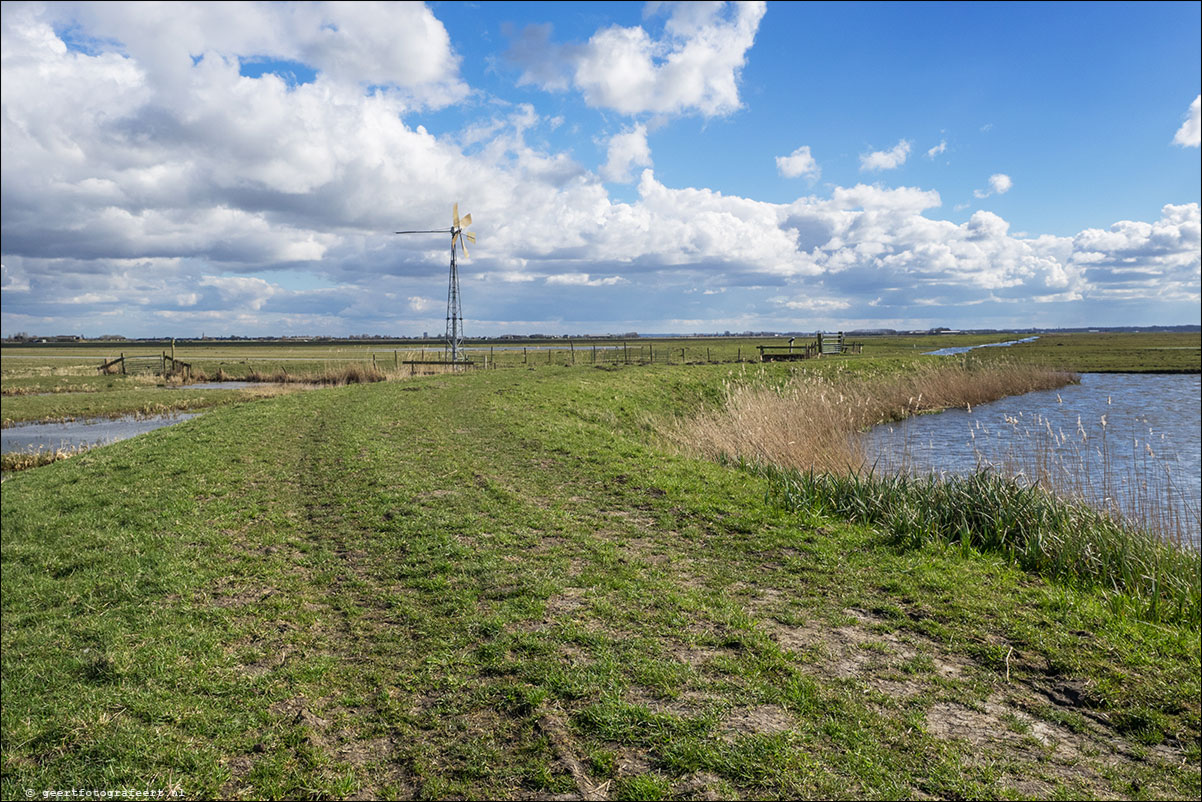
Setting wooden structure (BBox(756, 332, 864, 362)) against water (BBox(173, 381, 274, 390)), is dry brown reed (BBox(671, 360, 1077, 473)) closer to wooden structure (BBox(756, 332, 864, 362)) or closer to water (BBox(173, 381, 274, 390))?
wooden structure (BBox(756, 332, 864, 362))

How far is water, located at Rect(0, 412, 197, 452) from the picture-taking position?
961 inches

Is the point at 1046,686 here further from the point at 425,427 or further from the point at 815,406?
the point at 425,427

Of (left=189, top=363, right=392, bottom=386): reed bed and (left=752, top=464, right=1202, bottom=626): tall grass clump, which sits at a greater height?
(left=189, top=363, right=392, bottom=386): reed bed

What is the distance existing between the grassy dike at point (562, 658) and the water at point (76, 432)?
52.7ft

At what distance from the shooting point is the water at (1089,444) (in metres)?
12.0

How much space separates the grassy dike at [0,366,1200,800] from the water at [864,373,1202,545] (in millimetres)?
5027

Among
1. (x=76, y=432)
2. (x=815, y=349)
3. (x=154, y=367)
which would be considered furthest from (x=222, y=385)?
(x=815, y=349)

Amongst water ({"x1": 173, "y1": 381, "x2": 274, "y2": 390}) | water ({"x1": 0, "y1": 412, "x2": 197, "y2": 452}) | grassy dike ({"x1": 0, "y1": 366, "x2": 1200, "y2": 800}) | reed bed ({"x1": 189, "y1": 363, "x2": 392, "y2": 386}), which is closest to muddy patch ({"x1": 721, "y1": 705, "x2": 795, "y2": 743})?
grassy dike ({"x1": 0, "y1": 366, "x2": 1200, "y2": 800})

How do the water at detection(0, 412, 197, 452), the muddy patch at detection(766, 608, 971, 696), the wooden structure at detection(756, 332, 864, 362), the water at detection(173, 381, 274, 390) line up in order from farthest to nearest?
the wooden structure at detection(756, 332, 864, 362) < the water at detection(173, 381, 274, 390) < the water at detection(0, 412, 197, 452) < the muddy patch at detection(766, 608, 971, 696)

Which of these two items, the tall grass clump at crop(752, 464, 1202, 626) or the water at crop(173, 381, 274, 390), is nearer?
the tall grass clump at crop(752, 464, 1202, 626)

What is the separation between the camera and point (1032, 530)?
9125mm

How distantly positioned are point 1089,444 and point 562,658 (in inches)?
824

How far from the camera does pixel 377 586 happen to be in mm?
7949

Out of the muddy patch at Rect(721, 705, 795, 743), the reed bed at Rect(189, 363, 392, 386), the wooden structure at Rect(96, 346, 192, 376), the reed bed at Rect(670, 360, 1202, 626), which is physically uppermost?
the wooden structure at Rect(96, 346, 192, 376)
